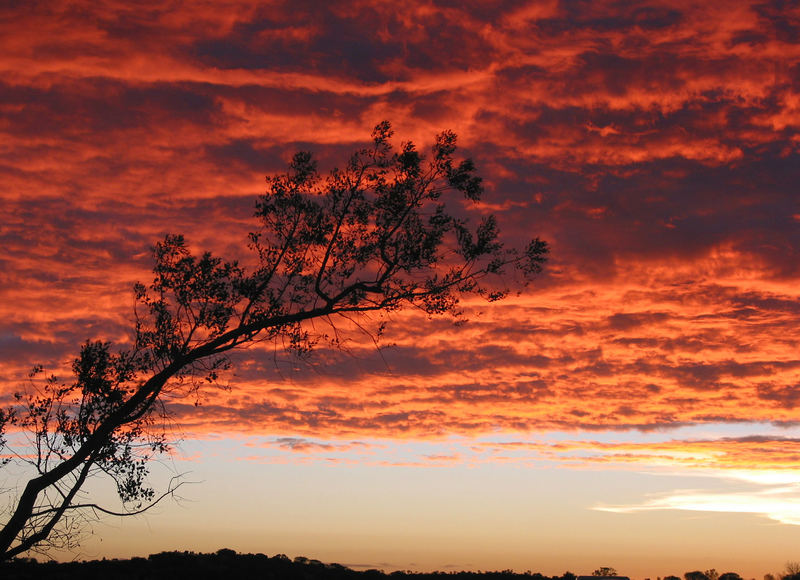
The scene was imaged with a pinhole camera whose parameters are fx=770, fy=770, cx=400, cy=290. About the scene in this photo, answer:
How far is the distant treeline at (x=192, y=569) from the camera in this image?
2584cm

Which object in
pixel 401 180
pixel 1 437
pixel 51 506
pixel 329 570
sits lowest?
pixel 329 570

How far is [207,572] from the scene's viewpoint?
27.2 m

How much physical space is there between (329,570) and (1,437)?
1323 centimetres

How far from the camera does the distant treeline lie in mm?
25844

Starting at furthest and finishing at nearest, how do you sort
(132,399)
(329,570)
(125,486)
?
(329,570) → (125,486) → (132,399)

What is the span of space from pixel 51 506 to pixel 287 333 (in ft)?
31.3

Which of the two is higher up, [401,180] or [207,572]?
[401,180]

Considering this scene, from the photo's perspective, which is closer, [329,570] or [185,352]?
[185,352]

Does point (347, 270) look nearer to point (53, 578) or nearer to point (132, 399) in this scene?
point (132, 399)

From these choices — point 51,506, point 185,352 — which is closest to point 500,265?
point 185,352

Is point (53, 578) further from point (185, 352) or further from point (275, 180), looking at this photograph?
point (275, 180)

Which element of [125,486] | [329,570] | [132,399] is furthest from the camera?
[329,570]

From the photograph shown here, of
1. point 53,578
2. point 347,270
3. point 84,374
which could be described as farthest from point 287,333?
point 53,578

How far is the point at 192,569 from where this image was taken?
2755 centimetres
